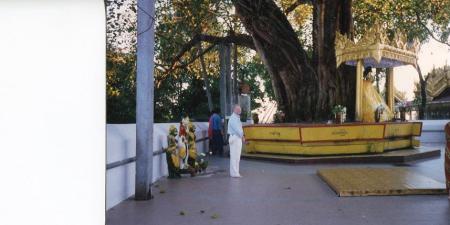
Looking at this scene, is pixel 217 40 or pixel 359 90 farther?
pixel 217 40

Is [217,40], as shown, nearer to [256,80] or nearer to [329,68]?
[329,68]

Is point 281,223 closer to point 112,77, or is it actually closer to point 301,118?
point 301,118

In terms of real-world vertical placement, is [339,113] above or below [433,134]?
above

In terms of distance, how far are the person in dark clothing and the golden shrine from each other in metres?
1.04

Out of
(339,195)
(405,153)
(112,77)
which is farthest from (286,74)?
(339,195)

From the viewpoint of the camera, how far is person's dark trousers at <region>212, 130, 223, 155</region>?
17328 millimetres

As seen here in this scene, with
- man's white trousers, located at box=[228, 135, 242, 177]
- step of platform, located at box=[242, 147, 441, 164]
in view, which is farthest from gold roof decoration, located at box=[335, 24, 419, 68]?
man's white trousers, located at box=[228, 135, 242, 177]

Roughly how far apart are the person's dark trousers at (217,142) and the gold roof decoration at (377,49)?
4783mm

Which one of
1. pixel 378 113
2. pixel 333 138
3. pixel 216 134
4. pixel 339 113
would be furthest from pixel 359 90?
pixel 216 134

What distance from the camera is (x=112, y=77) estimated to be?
19828 mm

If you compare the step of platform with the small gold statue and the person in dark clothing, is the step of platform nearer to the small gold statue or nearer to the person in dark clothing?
the person in dark clothing

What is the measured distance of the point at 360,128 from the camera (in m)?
14.6

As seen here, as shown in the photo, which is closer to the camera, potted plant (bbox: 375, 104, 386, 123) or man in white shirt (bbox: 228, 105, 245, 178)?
man in white shirt (bbox: 228, 105, 245, 178)

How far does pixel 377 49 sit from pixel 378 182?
743 cm
